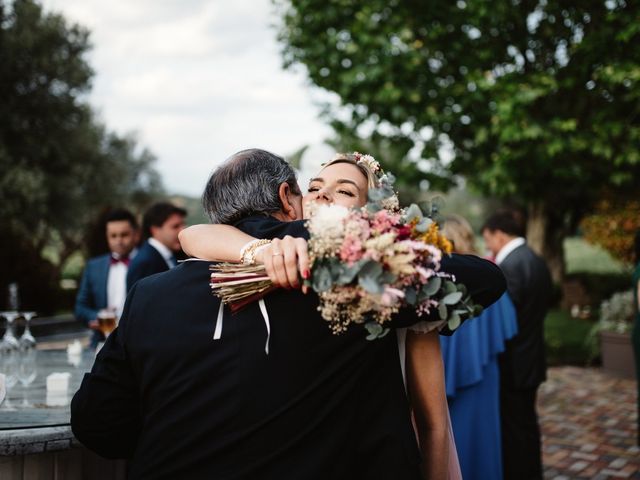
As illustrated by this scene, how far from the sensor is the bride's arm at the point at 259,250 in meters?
1.65

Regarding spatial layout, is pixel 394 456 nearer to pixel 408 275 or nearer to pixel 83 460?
pixel 408 275

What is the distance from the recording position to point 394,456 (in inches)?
71.8

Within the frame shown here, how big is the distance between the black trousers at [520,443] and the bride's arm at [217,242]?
417 centimetres

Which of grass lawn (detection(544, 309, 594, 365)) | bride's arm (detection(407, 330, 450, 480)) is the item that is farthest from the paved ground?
bride's arm (detection(407, 330, 450, 480))

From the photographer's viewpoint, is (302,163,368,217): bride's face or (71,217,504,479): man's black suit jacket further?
(302,163,368,217): bride's face

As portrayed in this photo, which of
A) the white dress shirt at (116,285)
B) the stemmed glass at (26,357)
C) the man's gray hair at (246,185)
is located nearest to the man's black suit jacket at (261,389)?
the man's gray hair at (246,185)

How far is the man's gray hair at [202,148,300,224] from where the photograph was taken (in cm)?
202

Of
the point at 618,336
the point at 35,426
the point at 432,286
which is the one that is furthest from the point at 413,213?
the point at 618,336

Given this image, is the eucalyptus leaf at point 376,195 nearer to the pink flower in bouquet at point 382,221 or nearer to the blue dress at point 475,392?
the pink flower in bouquet at point 382,221

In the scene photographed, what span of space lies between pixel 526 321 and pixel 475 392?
1.26m

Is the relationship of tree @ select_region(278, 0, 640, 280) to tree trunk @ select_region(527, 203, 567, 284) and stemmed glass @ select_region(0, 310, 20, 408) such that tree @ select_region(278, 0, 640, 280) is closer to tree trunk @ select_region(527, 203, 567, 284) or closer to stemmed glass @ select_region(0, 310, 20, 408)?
tree trunk @ select_region(527, 203, 567, 284)

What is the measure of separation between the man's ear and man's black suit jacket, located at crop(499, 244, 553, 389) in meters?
3.79

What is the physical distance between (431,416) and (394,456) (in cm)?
40

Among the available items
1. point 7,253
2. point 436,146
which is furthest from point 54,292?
point 436,146
